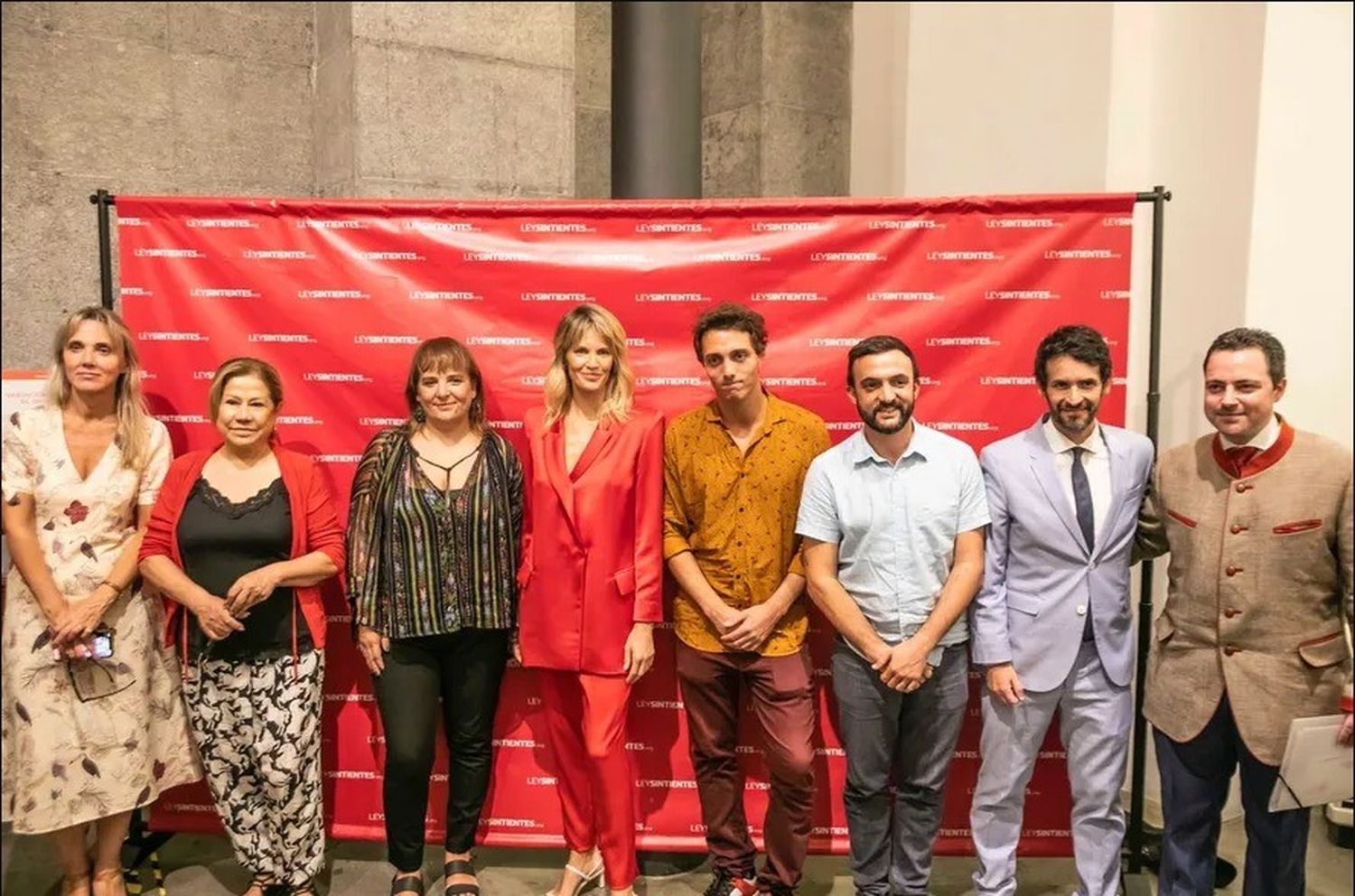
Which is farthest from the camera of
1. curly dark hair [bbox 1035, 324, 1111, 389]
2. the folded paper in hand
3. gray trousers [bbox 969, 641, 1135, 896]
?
gray trousers [bbox 969, 641, 1135, 896]

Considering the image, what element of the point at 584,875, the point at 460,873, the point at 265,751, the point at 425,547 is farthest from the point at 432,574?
the point at 584,875

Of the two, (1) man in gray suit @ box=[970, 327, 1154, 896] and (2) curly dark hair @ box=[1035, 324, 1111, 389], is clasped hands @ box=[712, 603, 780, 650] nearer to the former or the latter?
(1) man in gray suit @ box=[970, 327, 1154, 896]

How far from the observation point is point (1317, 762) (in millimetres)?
2152

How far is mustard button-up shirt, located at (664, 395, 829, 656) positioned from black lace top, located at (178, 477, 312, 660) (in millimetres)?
1150

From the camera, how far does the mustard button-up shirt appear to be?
260cm

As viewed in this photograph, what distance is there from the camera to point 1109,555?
2.45 metres

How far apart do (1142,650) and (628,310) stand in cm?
198

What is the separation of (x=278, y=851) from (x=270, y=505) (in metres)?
1.09

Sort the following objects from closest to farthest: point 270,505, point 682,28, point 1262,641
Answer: point 1262,641 → point 270,505 → point 682,28

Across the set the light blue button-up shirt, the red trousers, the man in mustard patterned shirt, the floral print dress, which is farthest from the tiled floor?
the light blue button-up shirt

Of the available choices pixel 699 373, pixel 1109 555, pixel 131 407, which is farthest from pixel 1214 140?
pixel 131 407

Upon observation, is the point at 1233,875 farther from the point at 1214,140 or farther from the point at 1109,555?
the point at 1214,140

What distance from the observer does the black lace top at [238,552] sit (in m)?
2.59

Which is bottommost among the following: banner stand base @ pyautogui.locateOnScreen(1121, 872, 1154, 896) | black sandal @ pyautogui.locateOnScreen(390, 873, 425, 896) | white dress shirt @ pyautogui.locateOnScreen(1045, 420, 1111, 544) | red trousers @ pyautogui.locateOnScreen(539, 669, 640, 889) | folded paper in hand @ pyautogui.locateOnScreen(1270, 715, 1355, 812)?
banner stand base @ pyautogui.locateOnScreen(1121, 872, 1154, 896)
